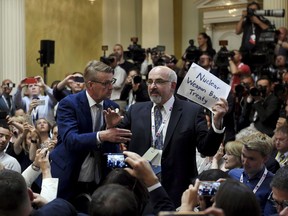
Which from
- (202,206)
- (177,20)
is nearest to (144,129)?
(202,206)

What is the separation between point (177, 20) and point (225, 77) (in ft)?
21.5

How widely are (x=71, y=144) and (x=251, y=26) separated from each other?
765 cm

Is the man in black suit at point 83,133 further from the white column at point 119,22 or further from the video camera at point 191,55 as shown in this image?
the white column at point 119,22

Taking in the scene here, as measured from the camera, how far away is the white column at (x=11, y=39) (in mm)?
13164

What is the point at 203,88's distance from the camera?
4.26 meters

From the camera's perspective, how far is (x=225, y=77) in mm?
9953

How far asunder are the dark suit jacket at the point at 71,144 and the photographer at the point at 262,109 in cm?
399

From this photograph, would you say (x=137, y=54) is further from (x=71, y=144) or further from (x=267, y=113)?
(x=71, y=144)

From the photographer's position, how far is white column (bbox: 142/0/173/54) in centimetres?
1512

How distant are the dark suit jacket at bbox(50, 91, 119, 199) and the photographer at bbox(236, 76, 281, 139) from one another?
3992 mm

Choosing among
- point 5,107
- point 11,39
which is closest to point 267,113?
point 5,107

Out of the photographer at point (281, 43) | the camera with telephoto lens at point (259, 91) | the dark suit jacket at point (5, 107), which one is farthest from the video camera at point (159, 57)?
the dark suit jacket at point (5, 107)

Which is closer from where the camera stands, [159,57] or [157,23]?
[159,57]

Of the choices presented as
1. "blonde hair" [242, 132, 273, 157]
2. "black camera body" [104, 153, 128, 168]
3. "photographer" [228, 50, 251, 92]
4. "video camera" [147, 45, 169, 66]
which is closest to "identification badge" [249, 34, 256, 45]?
"photographer" [228, 50, 251, 92]
